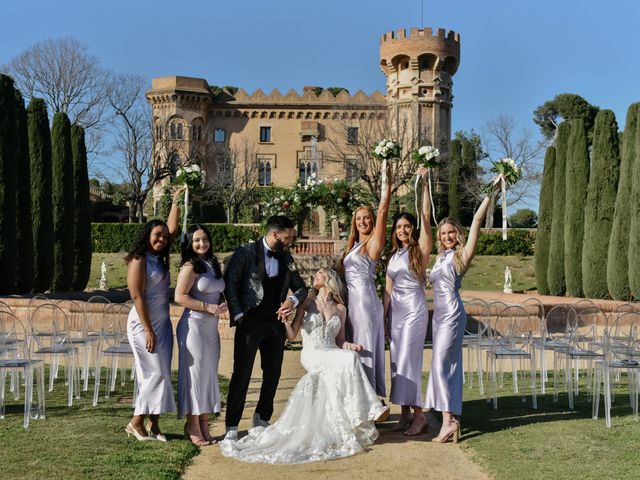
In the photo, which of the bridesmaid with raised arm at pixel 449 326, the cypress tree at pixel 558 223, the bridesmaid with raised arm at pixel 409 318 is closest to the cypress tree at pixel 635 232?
the cypress tree at pixel 558 223

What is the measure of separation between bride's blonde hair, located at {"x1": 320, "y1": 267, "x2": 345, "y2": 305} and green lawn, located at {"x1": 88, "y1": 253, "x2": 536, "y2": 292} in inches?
730

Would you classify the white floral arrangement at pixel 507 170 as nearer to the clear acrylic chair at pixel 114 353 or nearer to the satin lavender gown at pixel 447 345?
the satin lavender gown at pixel 447 345

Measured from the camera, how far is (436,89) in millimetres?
47312

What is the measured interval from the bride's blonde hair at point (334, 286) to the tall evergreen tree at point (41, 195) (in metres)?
13.9

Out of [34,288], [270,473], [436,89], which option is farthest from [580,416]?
[436,89]

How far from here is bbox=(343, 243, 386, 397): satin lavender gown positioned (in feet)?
20.1

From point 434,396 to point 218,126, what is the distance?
4922 cm

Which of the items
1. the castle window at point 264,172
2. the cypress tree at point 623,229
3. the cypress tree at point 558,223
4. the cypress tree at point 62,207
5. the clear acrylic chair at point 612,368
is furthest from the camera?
the castle window at point 264,172

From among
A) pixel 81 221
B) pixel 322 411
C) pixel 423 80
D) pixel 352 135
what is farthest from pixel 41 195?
pixel 423 80

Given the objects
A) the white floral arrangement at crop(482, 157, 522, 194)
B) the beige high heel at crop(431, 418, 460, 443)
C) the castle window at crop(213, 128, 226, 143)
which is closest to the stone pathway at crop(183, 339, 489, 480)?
the beige high heel at crop(431, 418, 460, 443)

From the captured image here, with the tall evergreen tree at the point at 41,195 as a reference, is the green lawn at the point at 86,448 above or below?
below

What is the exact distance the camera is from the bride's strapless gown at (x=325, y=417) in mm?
5512

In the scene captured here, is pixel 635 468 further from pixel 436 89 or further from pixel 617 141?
pixel 436 89

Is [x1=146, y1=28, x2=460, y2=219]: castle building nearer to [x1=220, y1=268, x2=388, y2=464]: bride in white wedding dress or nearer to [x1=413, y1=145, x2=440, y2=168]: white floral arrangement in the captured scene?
[x1=413, y1=145, x2=440, y2=168]: white floral arrangement
